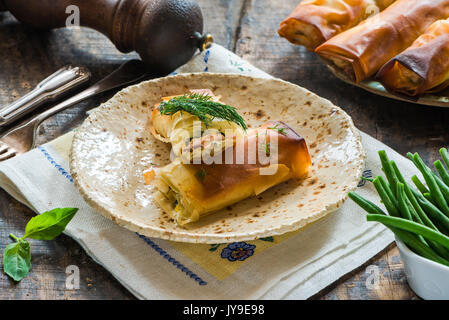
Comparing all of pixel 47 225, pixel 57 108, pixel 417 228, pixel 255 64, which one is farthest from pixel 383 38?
pixel 47 225

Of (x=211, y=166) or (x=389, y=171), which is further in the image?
(x=211, y=166)

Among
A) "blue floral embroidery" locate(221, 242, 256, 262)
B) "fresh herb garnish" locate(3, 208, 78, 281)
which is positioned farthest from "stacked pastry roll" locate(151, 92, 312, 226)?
"fresh herb garnish" locate(3, 208, 78, 281)

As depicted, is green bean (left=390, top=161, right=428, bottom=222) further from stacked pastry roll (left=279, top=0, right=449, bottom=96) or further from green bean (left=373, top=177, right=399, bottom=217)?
stacked pastry roll (left=279, top=0, right=449, bottom=96)

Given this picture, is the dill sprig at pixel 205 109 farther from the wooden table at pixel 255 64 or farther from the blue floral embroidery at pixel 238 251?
the wooden table at pixel 255 64

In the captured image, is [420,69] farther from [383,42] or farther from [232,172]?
[232,172]

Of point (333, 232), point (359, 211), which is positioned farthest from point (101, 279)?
point (359, 211)
